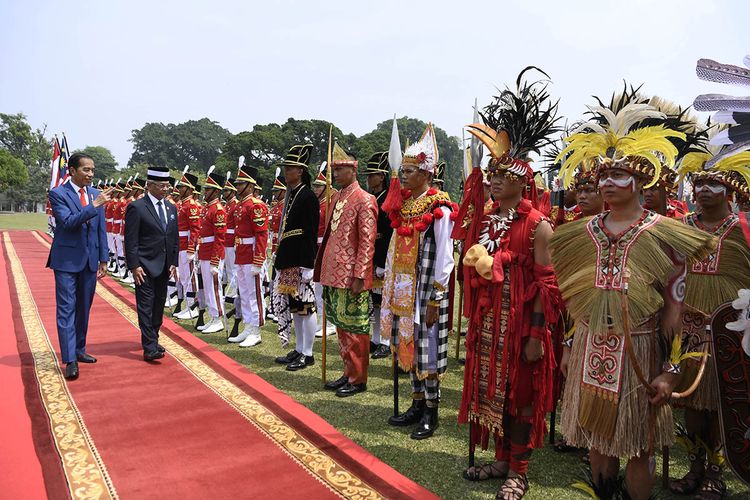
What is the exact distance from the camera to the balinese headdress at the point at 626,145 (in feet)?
7.48

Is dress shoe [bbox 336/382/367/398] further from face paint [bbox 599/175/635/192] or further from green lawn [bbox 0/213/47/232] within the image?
green lawn [bbox 0/213/47/232]

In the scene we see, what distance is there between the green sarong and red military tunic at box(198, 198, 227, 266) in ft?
9.08

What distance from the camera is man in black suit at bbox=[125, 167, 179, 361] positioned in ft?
18.0

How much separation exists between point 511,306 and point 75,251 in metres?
4.45

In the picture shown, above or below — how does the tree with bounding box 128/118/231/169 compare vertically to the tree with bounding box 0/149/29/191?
above

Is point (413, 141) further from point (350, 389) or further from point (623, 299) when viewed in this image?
point (623, 299)

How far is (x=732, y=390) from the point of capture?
2.77m

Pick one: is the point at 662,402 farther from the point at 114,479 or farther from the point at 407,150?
the point at 114,479

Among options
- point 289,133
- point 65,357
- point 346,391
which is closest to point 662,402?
point 346,391

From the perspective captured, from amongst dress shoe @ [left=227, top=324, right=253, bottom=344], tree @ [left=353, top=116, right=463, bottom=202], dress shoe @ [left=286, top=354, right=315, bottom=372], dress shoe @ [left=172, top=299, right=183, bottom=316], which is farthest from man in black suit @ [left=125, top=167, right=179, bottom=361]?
tree @ [left=353, top=116, right=463, bottom=202]

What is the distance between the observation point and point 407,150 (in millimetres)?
3969

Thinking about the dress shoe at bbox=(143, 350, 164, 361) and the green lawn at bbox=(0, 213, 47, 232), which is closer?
the dress shoe at bbox=(143, 350, 164, 361)

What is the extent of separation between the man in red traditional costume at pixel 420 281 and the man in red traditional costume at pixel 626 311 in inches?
52.5

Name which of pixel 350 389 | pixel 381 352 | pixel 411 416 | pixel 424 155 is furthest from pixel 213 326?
pixel 424 155
